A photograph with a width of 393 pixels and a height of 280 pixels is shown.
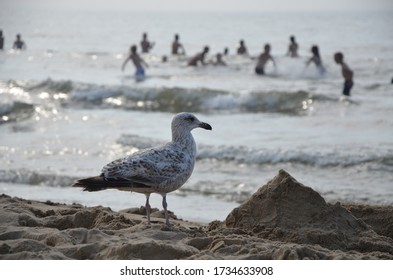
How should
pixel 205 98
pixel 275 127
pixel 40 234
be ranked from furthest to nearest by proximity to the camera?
pixel 205 98 → pixel 275 127 → pixel 40 234

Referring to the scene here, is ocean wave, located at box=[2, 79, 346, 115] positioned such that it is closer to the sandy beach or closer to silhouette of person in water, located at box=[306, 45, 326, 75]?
silhouette of person in water, located at box=[306, 45, 326, 75]

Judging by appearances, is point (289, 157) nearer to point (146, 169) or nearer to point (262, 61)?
point (146, 169)

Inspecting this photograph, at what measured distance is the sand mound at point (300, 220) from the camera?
223 inches

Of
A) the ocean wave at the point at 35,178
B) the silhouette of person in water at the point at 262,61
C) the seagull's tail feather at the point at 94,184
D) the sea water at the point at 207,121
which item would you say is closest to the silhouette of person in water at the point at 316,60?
the sea water at the point at 207,121

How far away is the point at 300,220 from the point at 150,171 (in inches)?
45.9

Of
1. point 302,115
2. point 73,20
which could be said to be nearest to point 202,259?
point 302,115

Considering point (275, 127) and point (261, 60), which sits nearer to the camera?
point (275, 127)

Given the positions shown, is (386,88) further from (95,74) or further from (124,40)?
(124,40)

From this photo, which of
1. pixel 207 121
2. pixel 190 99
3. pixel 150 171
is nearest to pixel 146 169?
pixel 150 171

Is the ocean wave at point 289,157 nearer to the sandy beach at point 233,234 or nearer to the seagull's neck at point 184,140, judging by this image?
the sandy beach at point 233,234

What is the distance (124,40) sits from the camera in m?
47.4

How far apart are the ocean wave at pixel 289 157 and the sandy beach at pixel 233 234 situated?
562cm

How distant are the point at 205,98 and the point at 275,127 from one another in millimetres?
5250

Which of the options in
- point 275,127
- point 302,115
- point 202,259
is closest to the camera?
point 202,259
